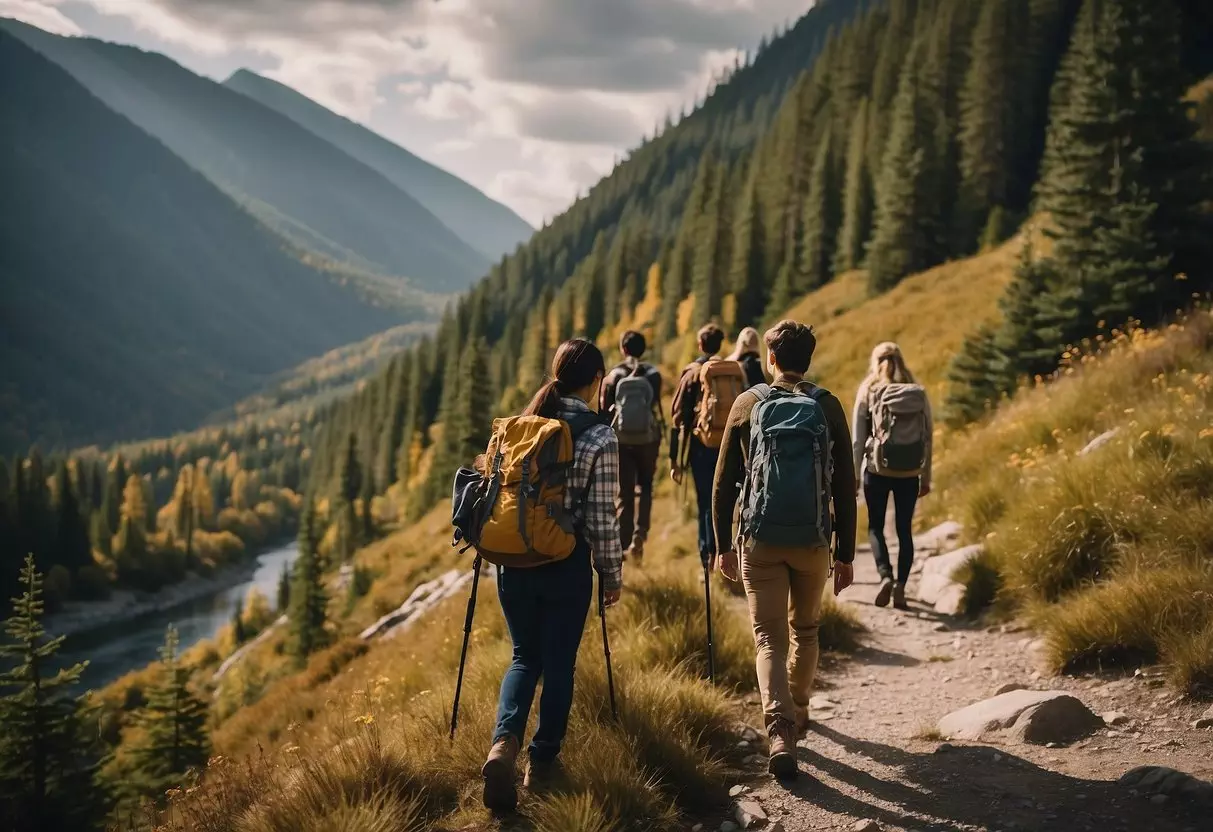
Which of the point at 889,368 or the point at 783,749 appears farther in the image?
the point at 889,368

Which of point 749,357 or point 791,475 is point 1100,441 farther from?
point 791,475

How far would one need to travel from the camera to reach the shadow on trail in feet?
12.0

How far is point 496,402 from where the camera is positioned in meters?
92.2

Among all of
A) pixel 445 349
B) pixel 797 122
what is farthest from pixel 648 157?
pixel 797 122

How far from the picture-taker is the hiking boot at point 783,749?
420cm

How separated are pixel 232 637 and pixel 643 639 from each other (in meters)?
78.4

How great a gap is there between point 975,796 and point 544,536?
107 inches

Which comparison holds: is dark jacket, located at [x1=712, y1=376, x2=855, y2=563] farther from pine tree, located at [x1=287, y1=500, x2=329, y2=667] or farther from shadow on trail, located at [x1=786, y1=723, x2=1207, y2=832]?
pine tree, located at [x1=287, y1=500, x2=329, y2=667]

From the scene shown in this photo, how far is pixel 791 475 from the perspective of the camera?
13.4 ft

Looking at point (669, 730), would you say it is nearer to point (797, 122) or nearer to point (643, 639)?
point (643, 639)

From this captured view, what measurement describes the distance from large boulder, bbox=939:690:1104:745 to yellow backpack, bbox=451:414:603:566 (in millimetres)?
3064

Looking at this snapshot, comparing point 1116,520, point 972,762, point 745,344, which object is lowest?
point 972,762

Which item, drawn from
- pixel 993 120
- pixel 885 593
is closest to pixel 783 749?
pixel 885 593

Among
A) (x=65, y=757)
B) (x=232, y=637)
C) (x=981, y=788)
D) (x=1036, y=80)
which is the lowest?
(x=232, y=637)
